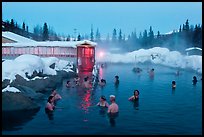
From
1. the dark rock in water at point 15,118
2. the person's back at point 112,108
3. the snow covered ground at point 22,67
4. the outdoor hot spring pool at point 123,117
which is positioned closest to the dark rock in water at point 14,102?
the dark rock in water at point 15,118

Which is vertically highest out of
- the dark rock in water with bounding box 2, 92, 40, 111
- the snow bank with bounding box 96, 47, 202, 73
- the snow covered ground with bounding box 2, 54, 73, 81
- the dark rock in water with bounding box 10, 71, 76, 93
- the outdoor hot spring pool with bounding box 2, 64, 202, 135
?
the snow bank with bounding box 96, 47, 202, 73

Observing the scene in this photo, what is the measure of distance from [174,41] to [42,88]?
67.1m

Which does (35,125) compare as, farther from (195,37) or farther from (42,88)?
(195,37)

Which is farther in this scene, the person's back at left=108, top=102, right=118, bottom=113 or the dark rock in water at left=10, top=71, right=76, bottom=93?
the dark rock in water at left=10, top=71, right=76, bottom=93

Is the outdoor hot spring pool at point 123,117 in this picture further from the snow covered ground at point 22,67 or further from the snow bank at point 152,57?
the snow bank at point 152,57

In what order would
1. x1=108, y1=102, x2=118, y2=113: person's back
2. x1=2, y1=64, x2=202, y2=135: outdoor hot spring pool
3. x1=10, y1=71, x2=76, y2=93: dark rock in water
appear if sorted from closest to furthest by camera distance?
1. x1=2, y1=64, x2=202, y2=135: outdoor hot spring pool
2. x1=108, y1=102, x2=118, y2=113: person's back
3. x1=10, y1=71, x2=76, y2=93: dark rock in water

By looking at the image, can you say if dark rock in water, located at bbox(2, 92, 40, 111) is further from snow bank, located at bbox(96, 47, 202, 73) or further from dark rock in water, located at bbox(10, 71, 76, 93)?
snow bank, located at bbox(96, 47, 202, 73)

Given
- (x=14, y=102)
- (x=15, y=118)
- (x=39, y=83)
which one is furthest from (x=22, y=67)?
(x=15, y=118)

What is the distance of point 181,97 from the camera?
20.1 metres

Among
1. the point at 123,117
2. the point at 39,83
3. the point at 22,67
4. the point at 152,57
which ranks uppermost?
the point at 152,57

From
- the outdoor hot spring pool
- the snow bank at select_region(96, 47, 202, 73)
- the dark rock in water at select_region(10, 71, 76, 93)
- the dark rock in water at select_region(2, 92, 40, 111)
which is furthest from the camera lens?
the snow bank at select_region(96, 47, 202, 73)

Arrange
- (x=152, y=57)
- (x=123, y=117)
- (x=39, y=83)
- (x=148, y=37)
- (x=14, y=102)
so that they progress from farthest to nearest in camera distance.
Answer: (x=148, y=37) < (x=152, y=57) < (x=39, y=83) < (x=14, y=102) < (x=123, y=117)

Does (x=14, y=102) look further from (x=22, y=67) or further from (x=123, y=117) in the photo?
(x=22, y=67)

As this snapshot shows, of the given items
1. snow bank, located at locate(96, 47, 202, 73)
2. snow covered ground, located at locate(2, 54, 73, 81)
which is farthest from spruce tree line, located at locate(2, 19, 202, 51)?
snow covered ground, located at locate(2, 54, 73, 81)
